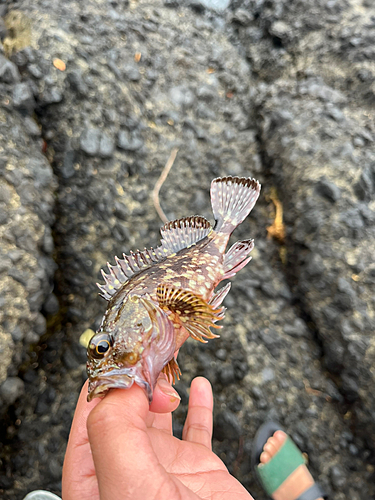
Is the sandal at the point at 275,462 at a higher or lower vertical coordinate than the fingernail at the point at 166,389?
lower

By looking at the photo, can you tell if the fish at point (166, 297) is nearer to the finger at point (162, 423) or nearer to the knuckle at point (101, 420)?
the knuckle at point (101, 420)

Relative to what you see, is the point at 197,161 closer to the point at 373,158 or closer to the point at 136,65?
the point at 136,65

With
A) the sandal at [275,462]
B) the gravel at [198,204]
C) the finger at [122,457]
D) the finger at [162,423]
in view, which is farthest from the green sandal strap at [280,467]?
the finger at [122,457]

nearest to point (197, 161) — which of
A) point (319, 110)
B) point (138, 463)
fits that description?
point (319, 110)

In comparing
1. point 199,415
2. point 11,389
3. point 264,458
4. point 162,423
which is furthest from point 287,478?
point 11,389

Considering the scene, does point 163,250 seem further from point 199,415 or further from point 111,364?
point 199,415

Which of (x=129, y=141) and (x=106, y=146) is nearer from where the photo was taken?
(x=106, y=146)
